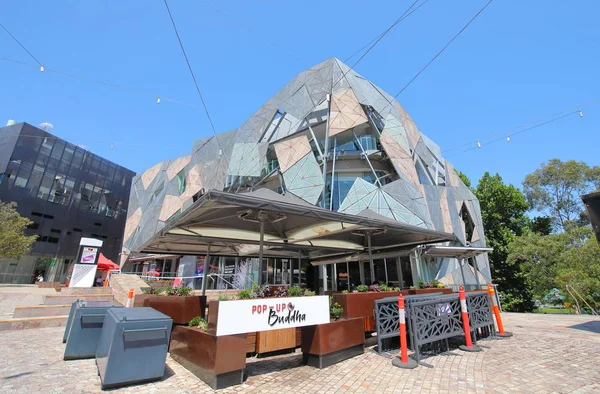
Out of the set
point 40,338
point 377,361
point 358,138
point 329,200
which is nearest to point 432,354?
point 377,361

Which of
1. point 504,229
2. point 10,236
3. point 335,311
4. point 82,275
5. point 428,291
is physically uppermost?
point 504,229

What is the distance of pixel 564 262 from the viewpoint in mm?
19062

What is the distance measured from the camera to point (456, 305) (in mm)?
6191

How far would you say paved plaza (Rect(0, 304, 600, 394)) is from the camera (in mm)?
3707

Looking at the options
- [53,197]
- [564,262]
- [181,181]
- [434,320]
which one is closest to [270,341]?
[434,320]

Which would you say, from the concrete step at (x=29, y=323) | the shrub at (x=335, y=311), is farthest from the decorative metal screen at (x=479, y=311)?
the concrete step at (x=29, y=323)

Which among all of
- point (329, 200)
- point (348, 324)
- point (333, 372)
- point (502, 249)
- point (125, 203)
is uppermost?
point (125, 203)

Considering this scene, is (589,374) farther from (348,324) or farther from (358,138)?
(358,138)

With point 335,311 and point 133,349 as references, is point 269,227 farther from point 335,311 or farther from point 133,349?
point 133,349

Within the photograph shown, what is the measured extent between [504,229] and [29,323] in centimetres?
3480

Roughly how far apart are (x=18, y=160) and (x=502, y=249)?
54.1 m

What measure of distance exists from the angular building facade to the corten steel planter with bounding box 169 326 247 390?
407 inches

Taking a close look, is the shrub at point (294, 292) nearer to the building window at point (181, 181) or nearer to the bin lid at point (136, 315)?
the bin lid at point (136, 315)

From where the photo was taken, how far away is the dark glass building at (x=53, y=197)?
102 ft
